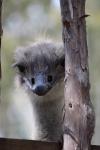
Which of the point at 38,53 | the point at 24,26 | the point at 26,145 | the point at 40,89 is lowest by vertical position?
the point at 26,145

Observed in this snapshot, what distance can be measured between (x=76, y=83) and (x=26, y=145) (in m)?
0.23

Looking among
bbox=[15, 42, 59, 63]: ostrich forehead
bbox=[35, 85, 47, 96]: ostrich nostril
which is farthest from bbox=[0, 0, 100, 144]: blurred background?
bbox=[35, 85, 47, 96]: ostrich nostril

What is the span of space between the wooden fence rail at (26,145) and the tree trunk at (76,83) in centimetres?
9

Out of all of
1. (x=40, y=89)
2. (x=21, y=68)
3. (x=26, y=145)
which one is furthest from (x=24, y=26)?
(x=26, y=145)

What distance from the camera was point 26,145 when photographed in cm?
166

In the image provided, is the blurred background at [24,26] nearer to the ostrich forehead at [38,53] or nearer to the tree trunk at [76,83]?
the ostrich forehead at [38,53]

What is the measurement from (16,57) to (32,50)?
0.06 meters

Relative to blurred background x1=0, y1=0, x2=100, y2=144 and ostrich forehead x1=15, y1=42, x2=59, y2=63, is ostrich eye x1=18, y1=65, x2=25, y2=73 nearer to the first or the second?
ostrich forehead x1=15, y1=42, x2=59, y2=63

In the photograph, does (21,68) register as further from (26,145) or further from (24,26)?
(24,26)

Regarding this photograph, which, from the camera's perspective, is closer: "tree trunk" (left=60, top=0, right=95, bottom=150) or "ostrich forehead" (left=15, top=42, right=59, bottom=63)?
"tree trunk" (left=60, top=0, right=95, bottom=150)

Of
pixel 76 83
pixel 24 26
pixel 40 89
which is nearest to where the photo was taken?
pixel 76 83

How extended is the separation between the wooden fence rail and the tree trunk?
9cm

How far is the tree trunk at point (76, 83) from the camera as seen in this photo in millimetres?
1559

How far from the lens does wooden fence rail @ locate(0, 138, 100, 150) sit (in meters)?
1.65
